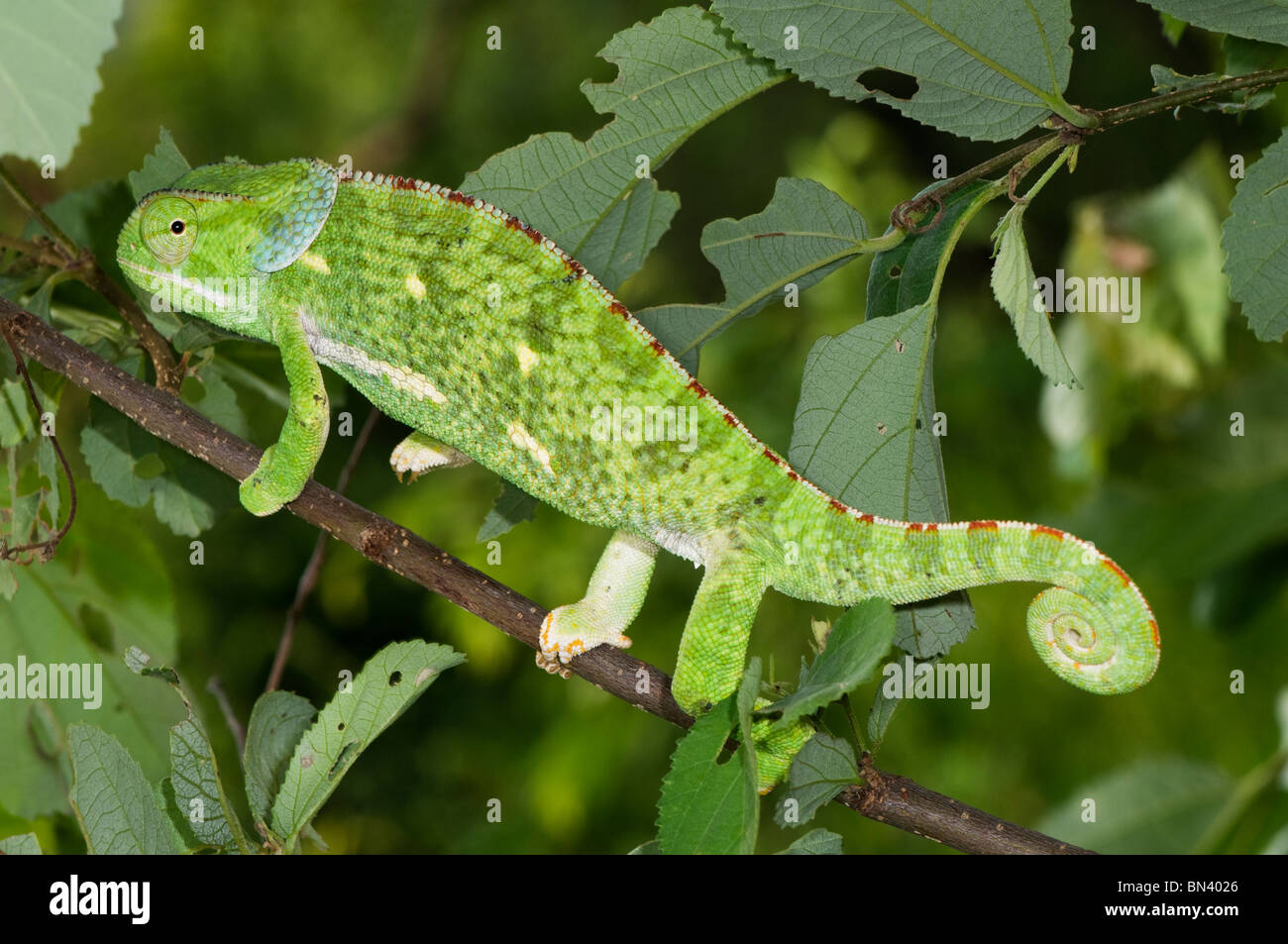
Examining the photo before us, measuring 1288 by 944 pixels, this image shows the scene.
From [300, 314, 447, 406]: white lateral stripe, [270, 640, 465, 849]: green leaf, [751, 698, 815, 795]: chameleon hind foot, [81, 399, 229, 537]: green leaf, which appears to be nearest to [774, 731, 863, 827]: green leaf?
[751, 698, 815, 795]: chameleon hind foot

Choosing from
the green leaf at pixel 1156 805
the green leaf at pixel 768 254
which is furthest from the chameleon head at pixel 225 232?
the green leaf at pixel 1156 805

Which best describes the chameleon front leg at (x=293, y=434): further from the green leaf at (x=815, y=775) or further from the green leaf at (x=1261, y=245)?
the green leaf at (x=1261, y=245)

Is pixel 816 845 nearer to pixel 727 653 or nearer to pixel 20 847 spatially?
pixel 727 653

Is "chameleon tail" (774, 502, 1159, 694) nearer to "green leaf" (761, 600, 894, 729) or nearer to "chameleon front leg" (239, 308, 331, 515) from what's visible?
"green leaf" (761, 600, 894, 729)

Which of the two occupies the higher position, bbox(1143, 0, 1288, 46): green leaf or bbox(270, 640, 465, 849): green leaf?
bbox(1143, 0, 1288, 46): green leaf

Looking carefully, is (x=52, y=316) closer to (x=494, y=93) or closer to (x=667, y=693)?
(x=667, y=693)

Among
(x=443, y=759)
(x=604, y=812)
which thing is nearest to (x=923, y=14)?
(x=604, y=812)
